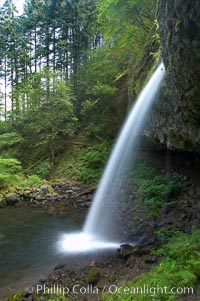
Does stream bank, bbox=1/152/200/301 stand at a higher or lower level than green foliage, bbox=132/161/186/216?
lower

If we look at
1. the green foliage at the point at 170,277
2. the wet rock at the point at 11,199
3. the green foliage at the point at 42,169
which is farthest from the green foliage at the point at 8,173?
the green foliage at the point at 170,277

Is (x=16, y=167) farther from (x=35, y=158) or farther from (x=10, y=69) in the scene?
(x=10, y=69)

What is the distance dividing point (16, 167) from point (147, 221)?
8.04 metres

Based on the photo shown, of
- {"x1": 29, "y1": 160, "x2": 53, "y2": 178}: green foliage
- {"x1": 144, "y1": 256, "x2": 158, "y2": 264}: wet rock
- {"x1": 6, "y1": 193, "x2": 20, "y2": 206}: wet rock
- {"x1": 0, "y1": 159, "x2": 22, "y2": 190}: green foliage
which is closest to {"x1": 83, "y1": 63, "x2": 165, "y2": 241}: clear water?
{"x1": 144, "y1": 256, "x2": 158, "y2": 264}: wet rock

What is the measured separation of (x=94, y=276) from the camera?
461 centimetres

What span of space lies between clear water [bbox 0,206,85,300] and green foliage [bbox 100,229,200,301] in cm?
197

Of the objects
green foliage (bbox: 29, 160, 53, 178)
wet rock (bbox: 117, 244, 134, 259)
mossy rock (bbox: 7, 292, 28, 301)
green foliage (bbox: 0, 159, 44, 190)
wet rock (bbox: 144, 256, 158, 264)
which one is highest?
green foliage (bbox: 29, 160, 53, 178)

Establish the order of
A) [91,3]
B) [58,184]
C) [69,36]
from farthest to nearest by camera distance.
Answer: [69,36] → [91,3] → [58,184]

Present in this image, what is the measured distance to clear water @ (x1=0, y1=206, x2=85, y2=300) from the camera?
16.7ft

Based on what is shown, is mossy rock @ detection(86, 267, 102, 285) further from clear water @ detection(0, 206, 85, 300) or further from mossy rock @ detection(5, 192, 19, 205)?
mossy rock @ detection(5, 192, 19, 205)

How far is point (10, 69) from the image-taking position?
2222 cm

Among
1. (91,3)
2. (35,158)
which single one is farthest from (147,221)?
(91,3)

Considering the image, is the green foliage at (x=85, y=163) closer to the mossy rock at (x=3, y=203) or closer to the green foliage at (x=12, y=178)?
the green foliage at (x=12, y=178)

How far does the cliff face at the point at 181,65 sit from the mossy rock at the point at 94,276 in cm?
376
